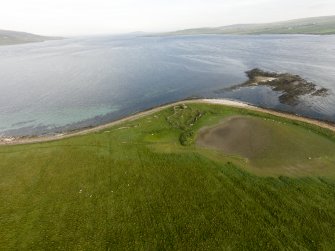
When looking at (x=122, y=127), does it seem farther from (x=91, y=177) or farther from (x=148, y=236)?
(x=148, y=236)

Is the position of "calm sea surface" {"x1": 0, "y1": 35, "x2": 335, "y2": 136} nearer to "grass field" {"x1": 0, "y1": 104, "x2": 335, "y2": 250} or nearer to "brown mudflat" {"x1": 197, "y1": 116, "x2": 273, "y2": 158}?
"grass field" {"x1": 0, "y1": 104, "x2": 335, "y2": 250}

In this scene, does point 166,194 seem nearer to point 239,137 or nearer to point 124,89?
point 239,137

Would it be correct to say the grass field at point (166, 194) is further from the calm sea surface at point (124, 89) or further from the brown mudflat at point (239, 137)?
the calm sea surface at point (124, 89)

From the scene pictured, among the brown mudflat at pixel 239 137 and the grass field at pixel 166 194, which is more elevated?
the grass field at pixel 166 194

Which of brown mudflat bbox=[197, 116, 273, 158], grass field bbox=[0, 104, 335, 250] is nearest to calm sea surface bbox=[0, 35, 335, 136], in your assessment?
grass field bbox=[0, 104, 335, 250]

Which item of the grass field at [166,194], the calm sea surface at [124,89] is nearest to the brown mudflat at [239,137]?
the grass field at [166,194]
